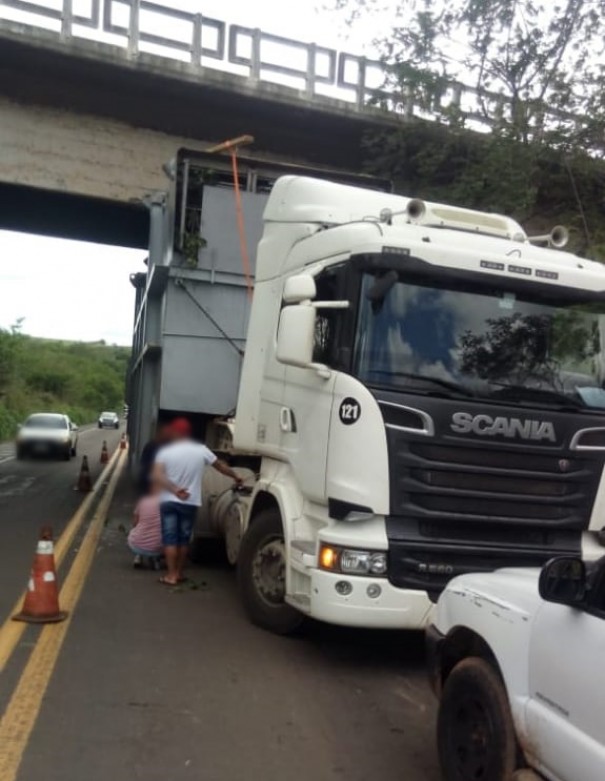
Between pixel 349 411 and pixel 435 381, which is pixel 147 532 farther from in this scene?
pixel 435 381

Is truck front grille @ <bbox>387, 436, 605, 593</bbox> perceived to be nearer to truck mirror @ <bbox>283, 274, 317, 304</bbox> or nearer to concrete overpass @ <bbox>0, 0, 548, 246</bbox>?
truck mirror @ <bbox>283, 274, 317, 304</bbox>

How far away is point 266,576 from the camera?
6.95m

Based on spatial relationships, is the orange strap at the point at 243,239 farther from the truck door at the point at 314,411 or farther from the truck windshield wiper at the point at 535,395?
the truck windshield wiper at the point at 535,395

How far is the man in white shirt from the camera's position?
8.45 m

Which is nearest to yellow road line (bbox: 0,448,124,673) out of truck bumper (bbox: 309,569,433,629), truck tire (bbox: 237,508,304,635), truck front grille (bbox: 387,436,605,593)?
truck tire (bbox: 237,508,304,635)

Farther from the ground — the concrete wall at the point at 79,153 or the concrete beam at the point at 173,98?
the concrete beam at the point at 173,98

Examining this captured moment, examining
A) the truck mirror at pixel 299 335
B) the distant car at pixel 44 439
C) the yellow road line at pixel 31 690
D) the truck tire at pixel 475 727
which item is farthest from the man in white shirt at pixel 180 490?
the distant car at pixel 44 439

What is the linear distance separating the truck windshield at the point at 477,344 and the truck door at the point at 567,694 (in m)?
2.48

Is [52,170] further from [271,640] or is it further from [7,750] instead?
[7,750]

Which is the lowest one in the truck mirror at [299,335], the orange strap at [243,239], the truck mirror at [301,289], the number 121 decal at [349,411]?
the number 121 decal at [349,411]

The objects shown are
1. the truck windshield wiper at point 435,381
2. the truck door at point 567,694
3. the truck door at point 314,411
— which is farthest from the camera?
the truck door at point 314,411

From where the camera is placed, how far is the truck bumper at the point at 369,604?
573 centimetres

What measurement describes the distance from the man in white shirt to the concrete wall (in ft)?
27.3

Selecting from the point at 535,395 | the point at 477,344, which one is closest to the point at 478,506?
the point at 535,395
